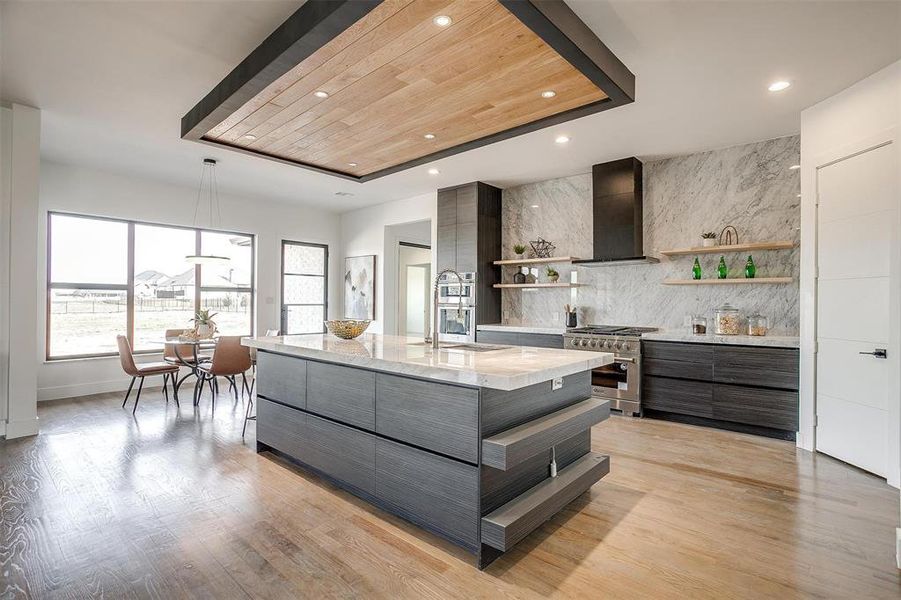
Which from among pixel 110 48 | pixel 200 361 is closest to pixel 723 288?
pixel 110 48

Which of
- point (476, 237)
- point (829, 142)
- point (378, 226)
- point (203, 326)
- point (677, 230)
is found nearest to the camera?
point (829, 142)

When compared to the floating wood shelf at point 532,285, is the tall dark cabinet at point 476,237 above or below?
above

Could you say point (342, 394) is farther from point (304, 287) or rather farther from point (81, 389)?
point (304, 287)

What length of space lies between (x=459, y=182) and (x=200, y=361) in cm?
392

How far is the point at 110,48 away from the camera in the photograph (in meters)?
2.87

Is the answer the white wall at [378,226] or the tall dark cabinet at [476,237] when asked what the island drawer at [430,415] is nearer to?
the tall dark cabinet at [476,237]

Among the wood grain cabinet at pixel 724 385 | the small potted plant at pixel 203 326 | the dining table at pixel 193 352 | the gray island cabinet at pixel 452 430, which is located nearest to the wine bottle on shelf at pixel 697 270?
the wood grain cabinet at pixel 724 385

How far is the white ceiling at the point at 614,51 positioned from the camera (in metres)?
2.49

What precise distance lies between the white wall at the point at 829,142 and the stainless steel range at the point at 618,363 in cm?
133

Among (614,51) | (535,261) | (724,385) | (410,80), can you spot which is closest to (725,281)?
(724,385)

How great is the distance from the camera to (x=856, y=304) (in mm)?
3275

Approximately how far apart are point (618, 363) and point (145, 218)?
625 centimetres

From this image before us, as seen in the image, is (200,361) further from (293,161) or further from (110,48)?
(110,48)

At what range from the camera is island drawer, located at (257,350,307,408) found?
10.3 feet
